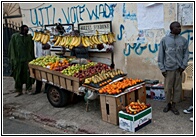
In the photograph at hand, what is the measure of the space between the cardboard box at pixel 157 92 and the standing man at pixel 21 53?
3.35 m

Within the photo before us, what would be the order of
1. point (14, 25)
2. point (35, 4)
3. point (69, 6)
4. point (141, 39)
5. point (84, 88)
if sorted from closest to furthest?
1. point (84, 88)
2. point (141, 39)
3. point (69, 6)
4. point (35, 4)
5. point (14, 25)

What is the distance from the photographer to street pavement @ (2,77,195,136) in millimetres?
4391

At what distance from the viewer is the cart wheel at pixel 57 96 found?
18.4 ft

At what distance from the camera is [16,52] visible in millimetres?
6758

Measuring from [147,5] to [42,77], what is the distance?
2.95m

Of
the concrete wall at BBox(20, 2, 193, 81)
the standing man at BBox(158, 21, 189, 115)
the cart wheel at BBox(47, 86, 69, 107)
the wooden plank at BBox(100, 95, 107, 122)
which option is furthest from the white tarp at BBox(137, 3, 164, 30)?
the cart wheel at BBox(47, 86, 69, 107)

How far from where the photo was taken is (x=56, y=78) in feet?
18.4

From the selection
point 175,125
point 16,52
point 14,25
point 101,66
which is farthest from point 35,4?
point 175,125

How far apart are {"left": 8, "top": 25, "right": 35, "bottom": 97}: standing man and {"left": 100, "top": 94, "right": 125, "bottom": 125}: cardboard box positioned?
10.1 feet

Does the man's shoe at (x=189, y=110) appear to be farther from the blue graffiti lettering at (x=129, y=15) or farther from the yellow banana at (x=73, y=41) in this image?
the yellow banana at (x=73, y=41)

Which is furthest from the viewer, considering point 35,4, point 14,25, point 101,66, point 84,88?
point 14,25

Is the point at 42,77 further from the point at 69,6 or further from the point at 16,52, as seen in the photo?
the point at 69,6

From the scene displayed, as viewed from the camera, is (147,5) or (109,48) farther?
(109,48)

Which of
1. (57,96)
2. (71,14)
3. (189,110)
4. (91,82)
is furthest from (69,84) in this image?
(71,14)
